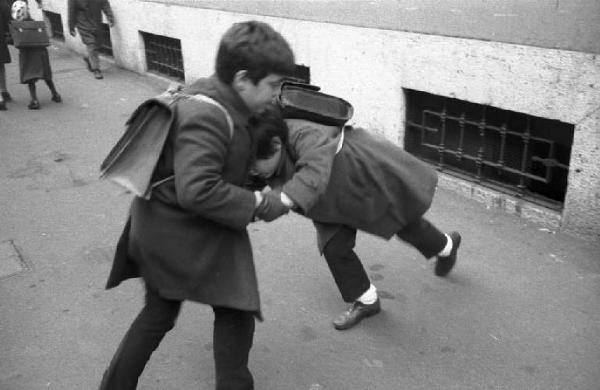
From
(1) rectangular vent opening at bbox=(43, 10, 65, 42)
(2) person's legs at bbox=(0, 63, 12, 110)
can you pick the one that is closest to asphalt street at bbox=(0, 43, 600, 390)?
(2) person's legs at bbox=(0, 63, 12, 110)

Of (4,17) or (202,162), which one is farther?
(4,17)

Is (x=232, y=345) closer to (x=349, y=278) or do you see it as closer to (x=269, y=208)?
(x=269, y=208)

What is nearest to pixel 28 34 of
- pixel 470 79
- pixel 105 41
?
pixel 105 41

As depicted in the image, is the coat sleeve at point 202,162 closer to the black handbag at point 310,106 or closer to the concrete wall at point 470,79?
the black handbag at point 310,106

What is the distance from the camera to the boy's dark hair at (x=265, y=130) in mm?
2049

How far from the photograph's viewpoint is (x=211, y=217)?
188 cm

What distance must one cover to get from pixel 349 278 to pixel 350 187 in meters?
0.49

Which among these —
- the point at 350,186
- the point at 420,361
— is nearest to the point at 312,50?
the point at 350,186

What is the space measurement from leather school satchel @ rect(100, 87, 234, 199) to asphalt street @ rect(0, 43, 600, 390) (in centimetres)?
109

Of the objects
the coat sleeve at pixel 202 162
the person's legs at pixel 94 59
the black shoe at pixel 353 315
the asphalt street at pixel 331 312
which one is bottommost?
→ the asphalt street at pixel 331 312

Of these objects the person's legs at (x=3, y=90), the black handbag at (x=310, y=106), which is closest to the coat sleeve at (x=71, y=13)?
the person's legs at (x=3, y=90)

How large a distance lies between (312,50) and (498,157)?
2032 mm

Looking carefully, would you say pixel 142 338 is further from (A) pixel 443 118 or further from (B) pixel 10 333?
(A) pixel 443 118

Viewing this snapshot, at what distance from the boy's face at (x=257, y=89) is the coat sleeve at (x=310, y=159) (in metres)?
0.35
